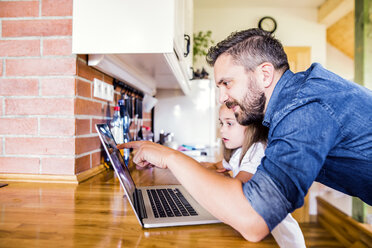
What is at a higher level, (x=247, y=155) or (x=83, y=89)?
(x=83, y=89)

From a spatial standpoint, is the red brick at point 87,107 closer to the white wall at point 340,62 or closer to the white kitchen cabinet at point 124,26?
the white kitchen cabinet at point 124,26

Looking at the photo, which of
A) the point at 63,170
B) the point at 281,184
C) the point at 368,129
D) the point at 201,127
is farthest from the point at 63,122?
the point at 201,127

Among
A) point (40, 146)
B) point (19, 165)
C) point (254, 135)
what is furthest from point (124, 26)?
point (254, 135)

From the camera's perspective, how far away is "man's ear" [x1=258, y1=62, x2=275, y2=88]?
887 millimetres

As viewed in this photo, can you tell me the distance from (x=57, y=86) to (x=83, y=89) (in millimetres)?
103

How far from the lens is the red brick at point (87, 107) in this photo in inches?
44.2

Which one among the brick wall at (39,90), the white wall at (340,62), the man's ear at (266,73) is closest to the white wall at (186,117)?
the brick wall at (39,90)

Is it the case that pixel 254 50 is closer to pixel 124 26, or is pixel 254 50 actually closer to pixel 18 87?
pixel 124 26

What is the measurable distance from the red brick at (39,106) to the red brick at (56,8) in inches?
14.1

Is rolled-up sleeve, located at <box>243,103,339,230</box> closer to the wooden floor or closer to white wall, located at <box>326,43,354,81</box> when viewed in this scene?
the wooden floor

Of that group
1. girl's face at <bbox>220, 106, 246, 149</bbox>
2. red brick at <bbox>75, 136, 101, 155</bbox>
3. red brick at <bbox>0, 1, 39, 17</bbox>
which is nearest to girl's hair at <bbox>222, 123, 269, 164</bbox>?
girl's face at <bbox>220, 106, 246, 149</bbox>

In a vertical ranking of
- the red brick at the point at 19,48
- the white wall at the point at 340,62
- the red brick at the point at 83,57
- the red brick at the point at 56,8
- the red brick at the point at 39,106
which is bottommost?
the red brick at the point at 39,106

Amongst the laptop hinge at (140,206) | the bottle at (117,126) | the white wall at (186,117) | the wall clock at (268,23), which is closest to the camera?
the laptop hinge at (140,206)

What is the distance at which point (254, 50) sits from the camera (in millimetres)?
916
